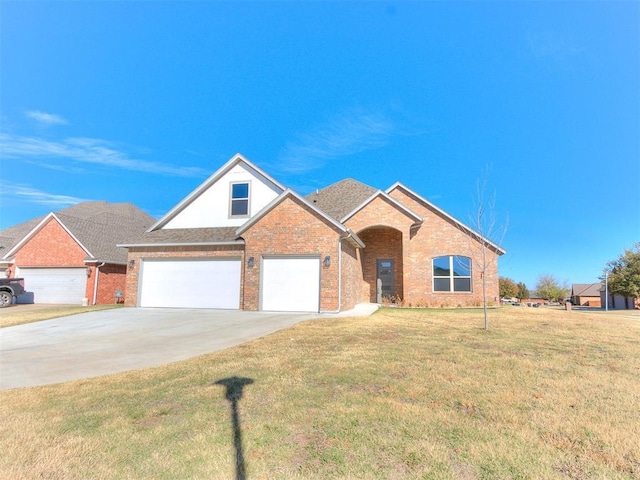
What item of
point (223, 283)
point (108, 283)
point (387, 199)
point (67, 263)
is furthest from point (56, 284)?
point (387, 199)

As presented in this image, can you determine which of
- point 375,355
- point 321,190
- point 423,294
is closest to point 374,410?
point 375,355

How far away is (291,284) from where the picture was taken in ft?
48.0

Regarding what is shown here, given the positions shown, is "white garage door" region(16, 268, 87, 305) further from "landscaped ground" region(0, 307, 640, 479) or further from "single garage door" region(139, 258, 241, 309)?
"landscaped ground" region(0, 307, 640, 479)

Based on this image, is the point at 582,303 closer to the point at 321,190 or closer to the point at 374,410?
the point at 321,190

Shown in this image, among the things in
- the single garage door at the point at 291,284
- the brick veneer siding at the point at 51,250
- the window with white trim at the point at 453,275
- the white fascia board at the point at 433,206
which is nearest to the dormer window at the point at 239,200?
the single garage door at the point at 291,284

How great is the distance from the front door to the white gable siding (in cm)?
815

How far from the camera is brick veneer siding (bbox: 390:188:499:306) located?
63.9 feet

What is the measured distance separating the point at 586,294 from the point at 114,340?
3502 inches

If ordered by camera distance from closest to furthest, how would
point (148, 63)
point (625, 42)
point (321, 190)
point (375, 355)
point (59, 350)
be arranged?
point (375, 355) → point (59, 350) → point (625, 42) → point (148, 63) → point (321, 190)

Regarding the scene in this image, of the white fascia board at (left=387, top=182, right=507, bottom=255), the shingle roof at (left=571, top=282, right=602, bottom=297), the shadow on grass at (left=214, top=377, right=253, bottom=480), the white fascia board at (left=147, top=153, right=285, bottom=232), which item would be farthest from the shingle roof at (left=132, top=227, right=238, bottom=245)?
the shingle roof at (left=571, top=282, right=602, bottom=297)

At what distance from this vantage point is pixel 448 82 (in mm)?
17203

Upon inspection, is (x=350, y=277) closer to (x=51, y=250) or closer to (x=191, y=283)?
(x=191, y=283)

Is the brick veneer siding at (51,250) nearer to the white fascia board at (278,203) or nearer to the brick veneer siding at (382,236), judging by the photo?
the white fascia board at (278,203)

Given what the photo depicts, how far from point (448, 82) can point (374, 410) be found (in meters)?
17.6
